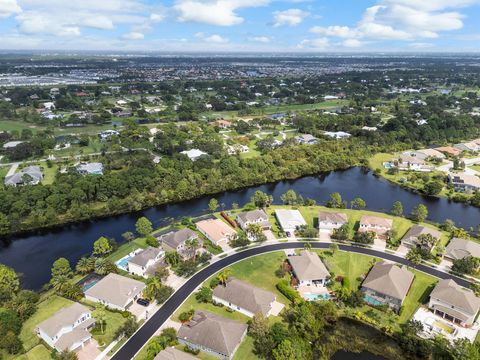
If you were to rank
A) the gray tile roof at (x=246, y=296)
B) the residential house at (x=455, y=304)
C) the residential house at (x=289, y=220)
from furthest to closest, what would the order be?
the residential house at (x=289, y=220) → the gray tile roof at (x=246, y=296) → the residential house at (x=455, y=304)

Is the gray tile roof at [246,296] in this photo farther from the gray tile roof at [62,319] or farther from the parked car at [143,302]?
the gray tile roof at [62,319]

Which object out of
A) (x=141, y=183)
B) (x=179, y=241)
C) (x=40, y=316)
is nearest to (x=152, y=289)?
(x=179, y=241)

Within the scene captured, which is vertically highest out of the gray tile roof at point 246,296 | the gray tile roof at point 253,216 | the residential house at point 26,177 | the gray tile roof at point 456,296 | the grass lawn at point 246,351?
the residential house at point 26,177

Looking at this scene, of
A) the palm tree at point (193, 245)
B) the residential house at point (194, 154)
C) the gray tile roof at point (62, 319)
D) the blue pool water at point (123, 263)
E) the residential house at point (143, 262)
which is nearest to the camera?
the gray tile roof at point (62, 319)

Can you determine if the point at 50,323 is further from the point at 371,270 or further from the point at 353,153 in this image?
the point at 353,153

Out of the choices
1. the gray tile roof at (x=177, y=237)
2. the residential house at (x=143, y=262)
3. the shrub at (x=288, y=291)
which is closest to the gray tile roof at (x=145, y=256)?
the residential house at (x=143, y=262)

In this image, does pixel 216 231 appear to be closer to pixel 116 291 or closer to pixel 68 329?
pixel 116 291
